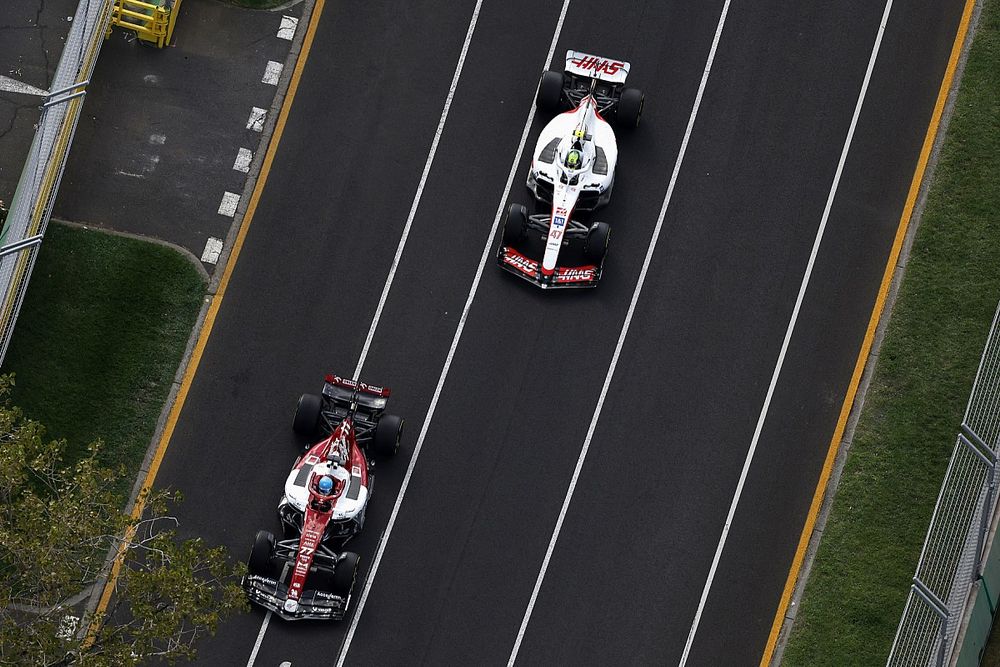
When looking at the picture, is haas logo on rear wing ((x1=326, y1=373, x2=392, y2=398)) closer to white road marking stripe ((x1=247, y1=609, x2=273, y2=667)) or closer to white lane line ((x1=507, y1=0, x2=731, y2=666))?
white lane line ((x1=507, y1=0, x2=731, y2=666))

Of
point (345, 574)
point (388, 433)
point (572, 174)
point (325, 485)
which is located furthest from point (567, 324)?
point (345, 574)

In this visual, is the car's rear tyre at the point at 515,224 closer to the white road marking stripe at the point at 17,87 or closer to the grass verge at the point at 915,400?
the grass verge at the point at 915,400

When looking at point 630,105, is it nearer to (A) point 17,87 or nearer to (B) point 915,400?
(B) point 915,400

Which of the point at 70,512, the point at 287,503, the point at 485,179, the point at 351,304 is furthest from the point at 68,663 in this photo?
the point at 485,179

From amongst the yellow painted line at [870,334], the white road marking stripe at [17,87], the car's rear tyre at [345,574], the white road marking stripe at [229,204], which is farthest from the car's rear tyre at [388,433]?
the white road marking stripe at [17,87]

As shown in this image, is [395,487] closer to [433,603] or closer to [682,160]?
[433,603]

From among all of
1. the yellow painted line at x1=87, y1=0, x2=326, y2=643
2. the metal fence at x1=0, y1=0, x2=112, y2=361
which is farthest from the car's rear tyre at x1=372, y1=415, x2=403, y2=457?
the metal fence at x1=0, y1=0, x2=112, y2=361
